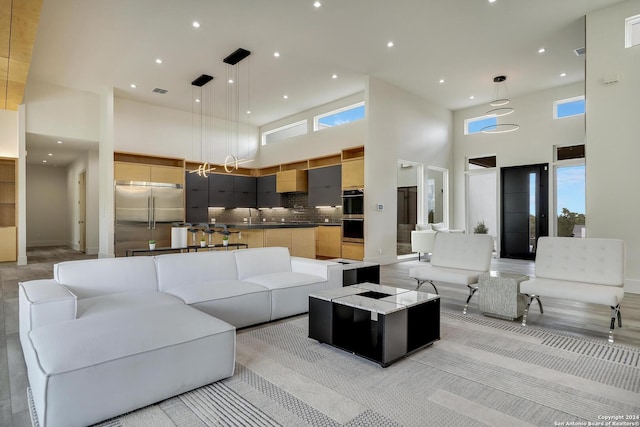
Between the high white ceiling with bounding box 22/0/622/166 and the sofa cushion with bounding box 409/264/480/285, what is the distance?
149 inches

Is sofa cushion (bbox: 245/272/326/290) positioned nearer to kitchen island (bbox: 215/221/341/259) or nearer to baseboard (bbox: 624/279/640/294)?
kitchen island (bbox: 215/221/341/259)

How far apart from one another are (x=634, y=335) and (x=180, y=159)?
386 inches

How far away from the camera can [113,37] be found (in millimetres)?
5996

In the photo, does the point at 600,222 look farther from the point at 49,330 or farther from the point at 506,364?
the point at 49,330

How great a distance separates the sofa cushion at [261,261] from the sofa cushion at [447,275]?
1.71 m

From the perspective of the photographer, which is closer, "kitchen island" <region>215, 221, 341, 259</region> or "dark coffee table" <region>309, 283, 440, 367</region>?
"dark coffee table" <region>309, 283, 440, 367</region>

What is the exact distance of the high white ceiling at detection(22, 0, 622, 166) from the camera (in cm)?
523

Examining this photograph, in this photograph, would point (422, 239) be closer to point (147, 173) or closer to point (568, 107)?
point (568, 107)

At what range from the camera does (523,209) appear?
9.23m

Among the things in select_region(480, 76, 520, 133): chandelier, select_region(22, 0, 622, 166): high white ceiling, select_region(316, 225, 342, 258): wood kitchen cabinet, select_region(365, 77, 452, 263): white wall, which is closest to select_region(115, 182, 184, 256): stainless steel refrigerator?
select_region(22, 0, 622, 166): high white ceiling

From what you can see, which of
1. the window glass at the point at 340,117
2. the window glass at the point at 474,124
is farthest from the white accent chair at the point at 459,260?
the window glass at the point at 474,124

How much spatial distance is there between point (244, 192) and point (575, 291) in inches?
371

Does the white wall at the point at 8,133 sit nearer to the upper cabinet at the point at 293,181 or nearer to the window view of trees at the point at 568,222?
the upper cabinet at the point at 293,181

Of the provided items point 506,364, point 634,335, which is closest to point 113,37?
point 506,364
